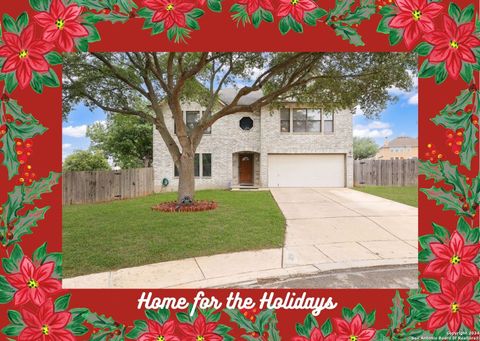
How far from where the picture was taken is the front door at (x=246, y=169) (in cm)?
1784

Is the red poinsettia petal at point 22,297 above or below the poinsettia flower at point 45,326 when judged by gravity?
above

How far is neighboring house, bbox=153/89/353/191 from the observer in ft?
53.7

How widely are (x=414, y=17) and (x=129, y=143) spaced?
22.2 metres

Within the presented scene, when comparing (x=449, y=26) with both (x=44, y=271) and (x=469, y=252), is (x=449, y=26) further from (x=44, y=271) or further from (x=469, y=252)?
(x=44, y=271)

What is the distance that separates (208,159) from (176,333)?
15.3 metres

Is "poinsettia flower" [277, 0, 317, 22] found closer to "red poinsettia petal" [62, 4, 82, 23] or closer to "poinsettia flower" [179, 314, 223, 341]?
"red poinsettia petal" [62, 4, 82, 23]

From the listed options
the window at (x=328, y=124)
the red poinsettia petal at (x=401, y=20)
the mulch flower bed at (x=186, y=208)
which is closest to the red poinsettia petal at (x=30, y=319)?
the red poinsettia petal at (x=401, y=20)

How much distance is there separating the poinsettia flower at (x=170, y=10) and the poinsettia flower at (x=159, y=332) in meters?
2.26

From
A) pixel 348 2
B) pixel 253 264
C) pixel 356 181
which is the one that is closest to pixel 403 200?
pixel 356 181

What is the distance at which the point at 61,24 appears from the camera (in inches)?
80.1

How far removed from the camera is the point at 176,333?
2035 mm

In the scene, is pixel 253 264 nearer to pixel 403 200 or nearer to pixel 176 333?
pixel 176 333

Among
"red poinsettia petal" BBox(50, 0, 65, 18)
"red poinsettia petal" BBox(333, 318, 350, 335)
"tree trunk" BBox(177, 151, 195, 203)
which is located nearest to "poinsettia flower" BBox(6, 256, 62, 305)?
"red poinsettia petal" BBox(50, 0, 65, 18)

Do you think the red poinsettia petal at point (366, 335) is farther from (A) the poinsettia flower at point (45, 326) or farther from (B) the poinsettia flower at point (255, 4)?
(B) the poinsettia flower at point (255, 4)
